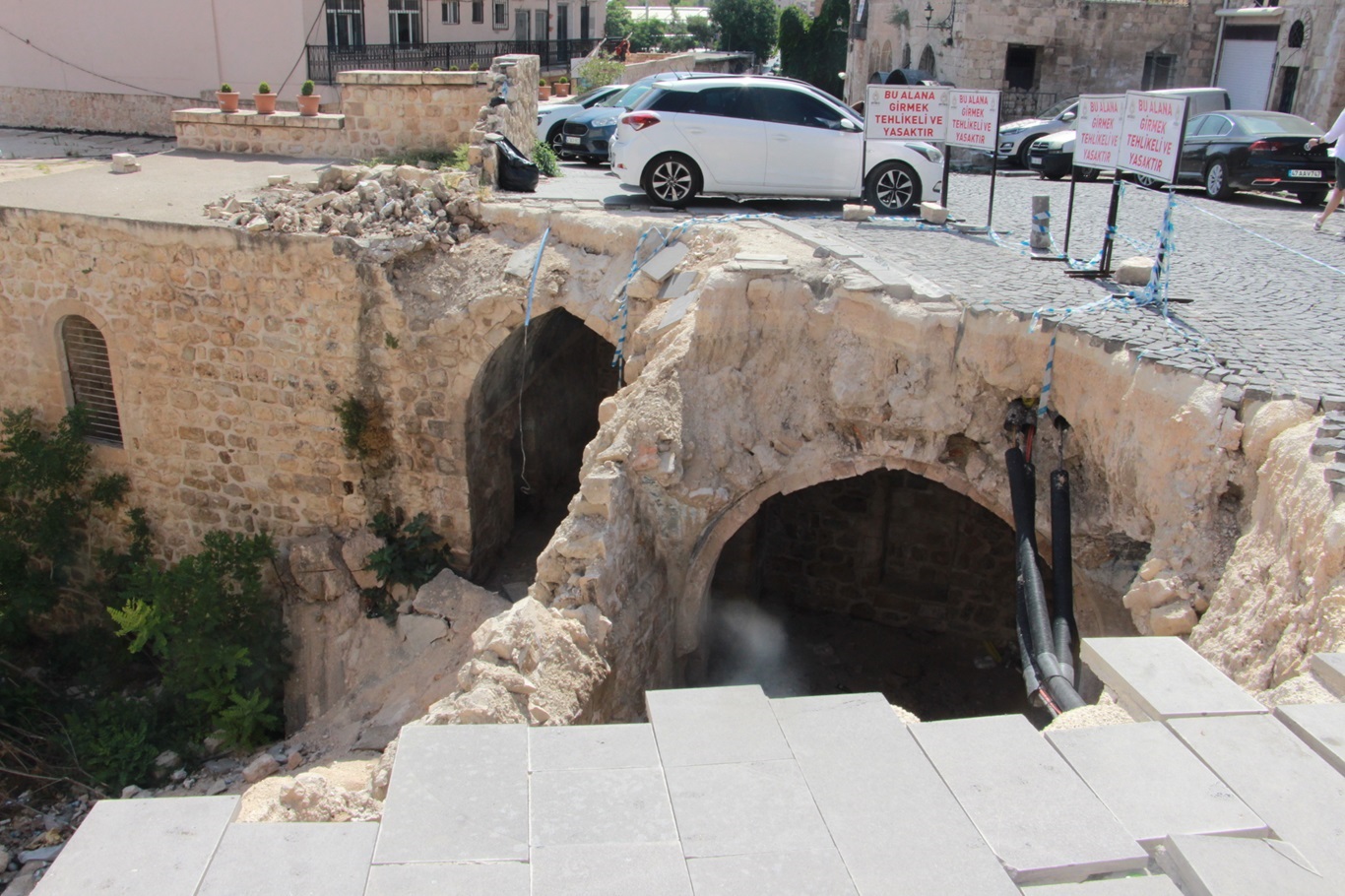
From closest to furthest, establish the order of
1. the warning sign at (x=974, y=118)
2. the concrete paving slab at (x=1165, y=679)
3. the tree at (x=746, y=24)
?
the concrete paving slab at (x=1165, y=679)
the warning sign at (x=974, y=118)
the tree at (x=746, y=24)

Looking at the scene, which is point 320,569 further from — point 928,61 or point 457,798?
point 928,61

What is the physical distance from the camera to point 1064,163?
55.7 ft

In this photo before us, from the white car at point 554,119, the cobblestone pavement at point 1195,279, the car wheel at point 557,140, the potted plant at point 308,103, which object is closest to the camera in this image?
the cobblestone pavement at point 1195,279

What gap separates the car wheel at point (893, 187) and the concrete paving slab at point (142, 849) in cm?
1070

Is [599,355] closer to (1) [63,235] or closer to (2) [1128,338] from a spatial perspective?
(1) [63,235]

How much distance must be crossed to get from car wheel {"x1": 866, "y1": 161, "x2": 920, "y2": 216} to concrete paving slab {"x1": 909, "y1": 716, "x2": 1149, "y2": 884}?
962cm

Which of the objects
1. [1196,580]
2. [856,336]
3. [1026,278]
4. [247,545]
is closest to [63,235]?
[247,545]

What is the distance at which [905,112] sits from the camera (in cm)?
1176

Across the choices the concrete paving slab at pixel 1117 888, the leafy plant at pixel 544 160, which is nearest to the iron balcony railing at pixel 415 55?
the leafy plant at pixel 544 160

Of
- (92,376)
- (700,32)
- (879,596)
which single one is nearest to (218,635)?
(92,376)

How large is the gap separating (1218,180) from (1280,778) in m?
13.5

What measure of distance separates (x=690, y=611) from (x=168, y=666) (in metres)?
6.01

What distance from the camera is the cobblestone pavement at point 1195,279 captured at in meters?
7.06

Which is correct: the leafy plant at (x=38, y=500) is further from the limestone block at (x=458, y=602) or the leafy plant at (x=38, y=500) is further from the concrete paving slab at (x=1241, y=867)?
the concrete paving slab at (x=1241, y=867)
